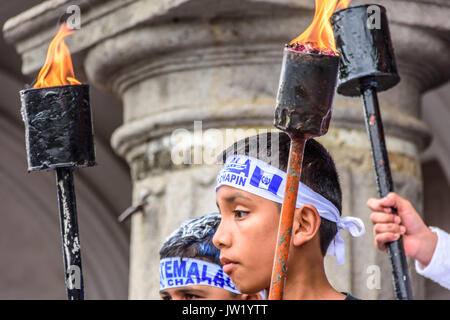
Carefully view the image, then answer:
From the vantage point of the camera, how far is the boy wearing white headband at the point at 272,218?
2.33m

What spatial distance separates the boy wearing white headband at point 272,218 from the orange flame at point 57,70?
459mm

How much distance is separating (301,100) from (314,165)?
0.68 meters

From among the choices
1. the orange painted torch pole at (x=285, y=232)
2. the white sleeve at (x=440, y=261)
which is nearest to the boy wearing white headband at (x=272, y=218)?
the white sleeve at (x=440, y=261)

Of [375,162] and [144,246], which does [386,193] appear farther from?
[144,246]

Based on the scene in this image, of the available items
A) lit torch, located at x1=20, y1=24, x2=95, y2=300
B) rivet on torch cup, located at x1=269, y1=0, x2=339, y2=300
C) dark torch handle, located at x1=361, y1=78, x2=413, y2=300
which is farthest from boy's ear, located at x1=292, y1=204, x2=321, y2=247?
rivet on torch cup, located at x1=269, y1=0, x2=339, y2=300

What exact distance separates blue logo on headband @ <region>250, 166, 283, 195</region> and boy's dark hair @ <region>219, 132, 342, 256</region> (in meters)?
0.03

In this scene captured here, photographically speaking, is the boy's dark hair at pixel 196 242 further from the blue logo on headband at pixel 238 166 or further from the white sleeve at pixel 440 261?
the white sleeve at pixel 440 261

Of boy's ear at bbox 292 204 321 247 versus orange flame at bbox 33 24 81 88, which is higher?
orange flame at bbox 33 24 81 88

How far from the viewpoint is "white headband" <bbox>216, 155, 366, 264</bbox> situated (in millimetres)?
2418

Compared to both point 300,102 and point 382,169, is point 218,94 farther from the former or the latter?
point 300,102

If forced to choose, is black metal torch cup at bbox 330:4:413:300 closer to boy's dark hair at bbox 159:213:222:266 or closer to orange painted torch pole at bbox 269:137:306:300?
orange painted torch pole at bbox 269:137:306:300

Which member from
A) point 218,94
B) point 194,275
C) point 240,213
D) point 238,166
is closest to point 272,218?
point 240,213
